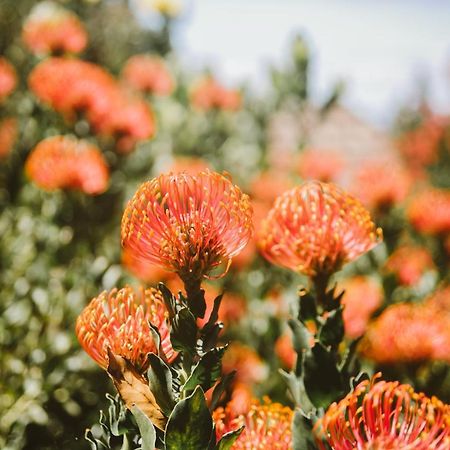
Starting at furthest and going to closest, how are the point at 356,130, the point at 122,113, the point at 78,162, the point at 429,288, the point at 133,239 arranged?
the point at 356,130 → the point at 122,113 → the point at 429,288 → the point at 78,162 → the point at 133,239

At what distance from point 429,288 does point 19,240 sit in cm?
217

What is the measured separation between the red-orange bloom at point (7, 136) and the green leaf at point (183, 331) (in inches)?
122

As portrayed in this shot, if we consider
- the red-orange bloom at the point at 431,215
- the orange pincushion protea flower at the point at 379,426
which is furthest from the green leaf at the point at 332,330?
the red-orange bloom at the point at 431,215

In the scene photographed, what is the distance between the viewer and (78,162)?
2.92 meters

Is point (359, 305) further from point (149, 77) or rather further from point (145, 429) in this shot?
point (149, 77)

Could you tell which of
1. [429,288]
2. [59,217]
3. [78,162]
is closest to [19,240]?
[59,217]

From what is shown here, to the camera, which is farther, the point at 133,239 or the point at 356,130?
the point at 356,130

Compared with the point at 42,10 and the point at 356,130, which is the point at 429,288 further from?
the point at 356,130

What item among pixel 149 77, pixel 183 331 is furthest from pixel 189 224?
pixel 149 77

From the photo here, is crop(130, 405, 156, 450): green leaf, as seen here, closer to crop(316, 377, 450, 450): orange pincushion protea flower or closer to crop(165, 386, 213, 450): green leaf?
crop(165, 386, 213, 450): green leaf

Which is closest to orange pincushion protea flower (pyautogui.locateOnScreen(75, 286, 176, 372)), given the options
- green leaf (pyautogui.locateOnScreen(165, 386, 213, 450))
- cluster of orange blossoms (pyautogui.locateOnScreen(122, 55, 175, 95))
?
green leaf (pyautogui.locateOnScreen(165, 386, 213, 450))

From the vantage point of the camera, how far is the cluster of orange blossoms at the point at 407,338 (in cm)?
226

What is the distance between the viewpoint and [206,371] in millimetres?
1222

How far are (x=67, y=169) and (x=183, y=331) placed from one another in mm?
1816
